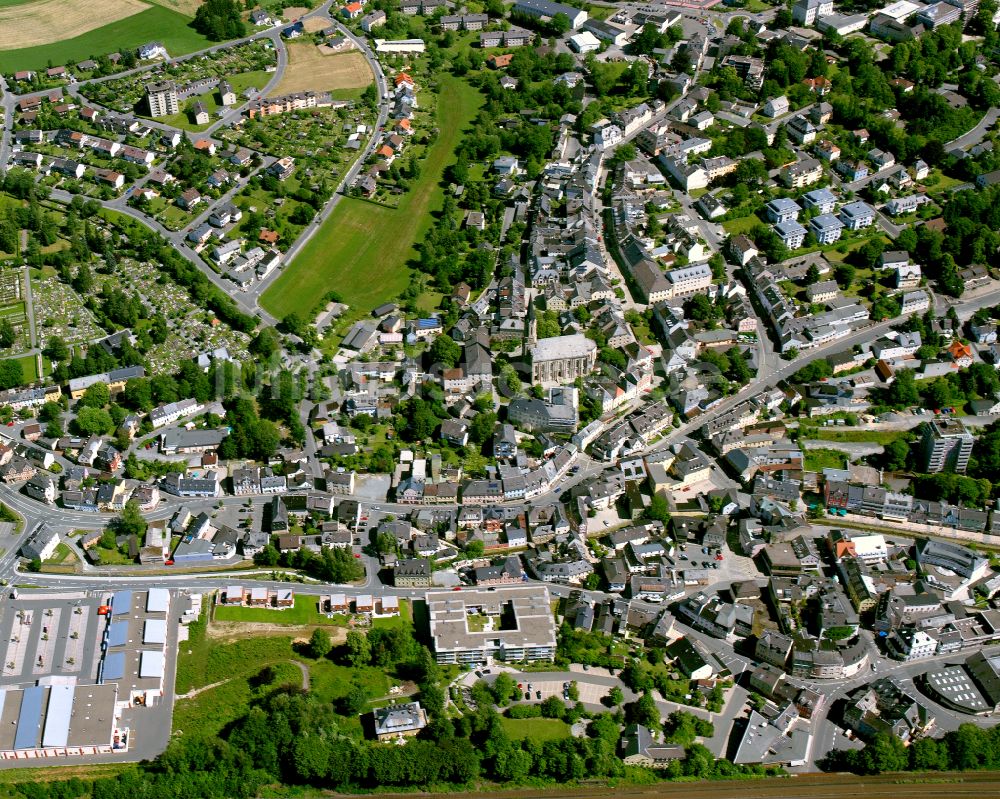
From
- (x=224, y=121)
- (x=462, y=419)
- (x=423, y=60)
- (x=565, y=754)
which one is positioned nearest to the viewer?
(x=565, y=754)

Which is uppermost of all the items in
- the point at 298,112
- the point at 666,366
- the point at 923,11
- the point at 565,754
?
the point at 923,11

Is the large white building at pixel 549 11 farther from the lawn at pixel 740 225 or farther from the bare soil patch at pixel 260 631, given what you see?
the bare soil patch at pixel 260 631

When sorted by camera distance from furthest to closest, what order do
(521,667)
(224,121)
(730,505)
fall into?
(224,121) → (730,505) → (521,667)

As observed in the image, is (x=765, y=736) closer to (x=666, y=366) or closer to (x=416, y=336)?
(x=666, y=366)

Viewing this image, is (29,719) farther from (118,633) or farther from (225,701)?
(225,701)

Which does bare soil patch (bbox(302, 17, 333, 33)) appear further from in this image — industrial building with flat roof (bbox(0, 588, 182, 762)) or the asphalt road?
the asphalt road

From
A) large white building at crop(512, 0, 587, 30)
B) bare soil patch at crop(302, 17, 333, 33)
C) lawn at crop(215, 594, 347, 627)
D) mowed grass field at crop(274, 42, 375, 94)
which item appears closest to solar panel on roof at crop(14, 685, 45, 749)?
lawn at crop(215, 594, 347, 627)

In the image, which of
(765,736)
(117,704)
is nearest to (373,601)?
(117,704)
